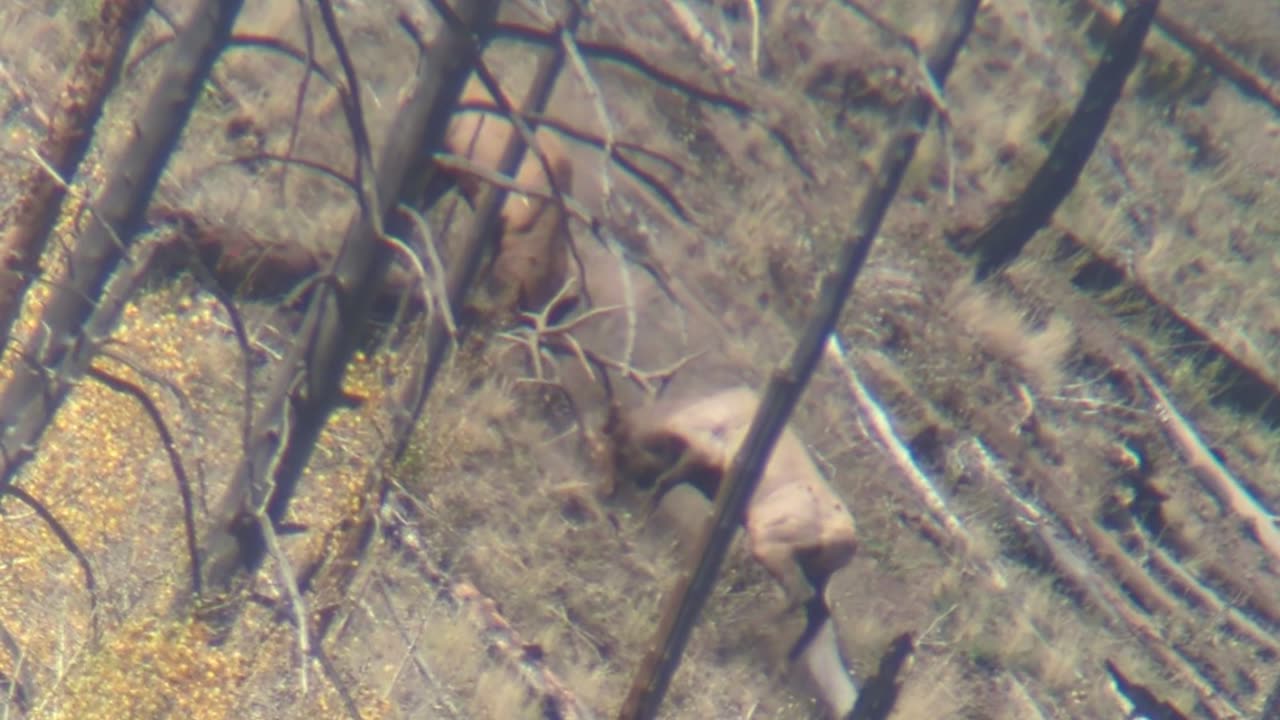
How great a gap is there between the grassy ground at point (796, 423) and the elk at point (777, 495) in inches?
5.8

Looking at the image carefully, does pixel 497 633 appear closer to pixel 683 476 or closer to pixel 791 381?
pixel 683 476

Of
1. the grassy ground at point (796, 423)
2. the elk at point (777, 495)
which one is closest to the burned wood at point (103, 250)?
the grassy ground at point (796, 423)

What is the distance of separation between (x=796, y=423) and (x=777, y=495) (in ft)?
2.32

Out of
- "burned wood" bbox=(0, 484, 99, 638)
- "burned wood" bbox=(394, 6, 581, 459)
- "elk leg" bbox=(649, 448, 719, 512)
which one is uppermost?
"burned wood" bbox=(394, 6, 581, 459)

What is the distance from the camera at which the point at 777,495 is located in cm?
678

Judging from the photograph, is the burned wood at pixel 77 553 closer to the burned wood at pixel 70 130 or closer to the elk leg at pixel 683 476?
the burned wood at pixel 70 130

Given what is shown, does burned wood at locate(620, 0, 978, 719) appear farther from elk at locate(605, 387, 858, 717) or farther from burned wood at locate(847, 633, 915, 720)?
burned wood at locate(847, 633, 915, 720)

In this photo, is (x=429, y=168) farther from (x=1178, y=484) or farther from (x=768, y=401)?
(x=1178, y=484)

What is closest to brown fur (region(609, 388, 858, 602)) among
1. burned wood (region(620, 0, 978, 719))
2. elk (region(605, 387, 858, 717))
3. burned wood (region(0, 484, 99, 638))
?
elk (region(605, 387, 858, 717))

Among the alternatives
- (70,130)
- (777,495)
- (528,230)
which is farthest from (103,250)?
(777,495)

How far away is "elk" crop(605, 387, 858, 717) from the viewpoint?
675 cm

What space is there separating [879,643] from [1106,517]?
1.60m

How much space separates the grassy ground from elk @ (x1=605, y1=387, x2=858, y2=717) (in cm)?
15

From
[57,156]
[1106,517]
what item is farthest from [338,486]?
[1106,517]
